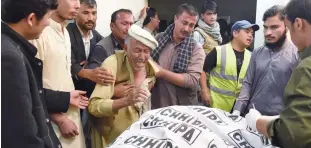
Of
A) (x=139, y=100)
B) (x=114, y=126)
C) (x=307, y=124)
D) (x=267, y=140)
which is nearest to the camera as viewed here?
(x=307, y=124)

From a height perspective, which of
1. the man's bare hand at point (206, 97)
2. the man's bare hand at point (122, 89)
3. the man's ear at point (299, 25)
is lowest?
the man's bare hand at point (206, 97)

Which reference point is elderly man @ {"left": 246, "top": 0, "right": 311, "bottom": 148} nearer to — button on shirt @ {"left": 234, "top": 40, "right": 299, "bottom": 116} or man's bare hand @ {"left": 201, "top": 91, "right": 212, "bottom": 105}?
button on shirt @ {"left": 234, "top": 40, "right": 299, "bottom": 116}

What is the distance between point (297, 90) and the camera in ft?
3.48

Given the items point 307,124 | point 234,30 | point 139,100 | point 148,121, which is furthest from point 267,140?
point 234,30

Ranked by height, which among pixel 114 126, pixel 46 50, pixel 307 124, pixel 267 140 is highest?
pixel 46 50

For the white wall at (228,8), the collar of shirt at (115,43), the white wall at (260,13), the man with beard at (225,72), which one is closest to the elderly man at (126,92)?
the collar of shirt at (115,43)

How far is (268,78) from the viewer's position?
2021 millimetres

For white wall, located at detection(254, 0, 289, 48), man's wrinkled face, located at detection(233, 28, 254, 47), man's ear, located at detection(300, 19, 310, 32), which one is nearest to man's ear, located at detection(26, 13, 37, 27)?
man's ear, located at detection(300, 19, 310, 32)

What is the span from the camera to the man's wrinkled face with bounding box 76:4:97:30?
2.46 m

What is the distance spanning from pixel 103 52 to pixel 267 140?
114 cm

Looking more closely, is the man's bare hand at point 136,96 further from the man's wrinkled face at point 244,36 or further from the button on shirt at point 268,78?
the man's wrinkled face at point 244,36

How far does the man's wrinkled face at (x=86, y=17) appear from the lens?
96.7 inches

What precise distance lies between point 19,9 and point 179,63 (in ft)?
3.75

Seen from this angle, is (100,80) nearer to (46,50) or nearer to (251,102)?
(46,50)
